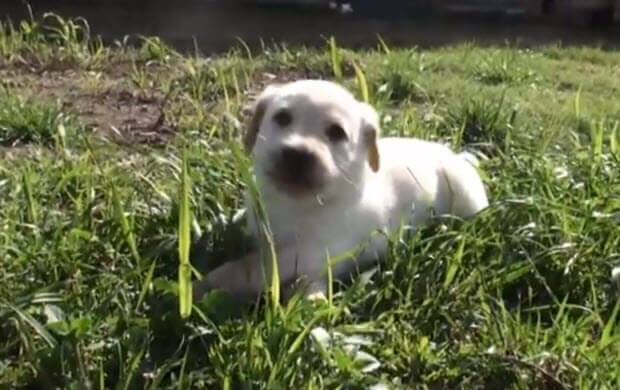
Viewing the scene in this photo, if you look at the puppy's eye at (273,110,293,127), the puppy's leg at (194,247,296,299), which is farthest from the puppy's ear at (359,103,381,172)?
the puppy's leg at (194,247,296,299)

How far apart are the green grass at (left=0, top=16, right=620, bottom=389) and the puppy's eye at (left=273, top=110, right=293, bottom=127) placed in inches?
5.9

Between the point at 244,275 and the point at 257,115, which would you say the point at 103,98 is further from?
the point at 244,275

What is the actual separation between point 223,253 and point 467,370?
71 cm

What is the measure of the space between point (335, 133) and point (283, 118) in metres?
0.12

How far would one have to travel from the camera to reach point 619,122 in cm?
460

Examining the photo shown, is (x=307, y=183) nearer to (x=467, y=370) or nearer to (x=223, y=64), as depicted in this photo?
(x=467, y=370)

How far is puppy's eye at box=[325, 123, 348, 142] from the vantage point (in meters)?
2.85

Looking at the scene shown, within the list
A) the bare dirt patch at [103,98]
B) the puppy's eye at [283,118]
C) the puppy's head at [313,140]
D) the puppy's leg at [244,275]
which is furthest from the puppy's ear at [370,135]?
the bare dirt patch at [103,98]

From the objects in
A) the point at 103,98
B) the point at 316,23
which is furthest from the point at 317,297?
the point at 316,23

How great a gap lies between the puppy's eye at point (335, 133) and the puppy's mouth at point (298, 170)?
0.38 ft

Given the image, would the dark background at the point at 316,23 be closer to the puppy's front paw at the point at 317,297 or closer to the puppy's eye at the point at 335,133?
the puppy's eye at the point at 335,133

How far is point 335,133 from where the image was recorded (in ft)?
9.38

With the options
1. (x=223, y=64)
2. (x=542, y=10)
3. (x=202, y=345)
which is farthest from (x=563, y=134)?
(x=542, y=10)

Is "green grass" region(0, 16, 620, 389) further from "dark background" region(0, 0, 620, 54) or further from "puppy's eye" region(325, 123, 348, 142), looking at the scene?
"dark background" region(0, 0, 620, 54)
